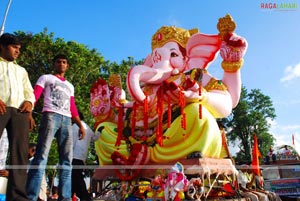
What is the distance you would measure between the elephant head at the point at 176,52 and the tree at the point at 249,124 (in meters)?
18.1

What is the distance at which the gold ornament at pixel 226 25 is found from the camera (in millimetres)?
6520

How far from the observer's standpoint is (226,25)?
6562 millimetres

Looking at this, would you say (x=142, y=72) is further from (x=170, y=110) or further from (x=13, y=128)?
(x=13, y=128)

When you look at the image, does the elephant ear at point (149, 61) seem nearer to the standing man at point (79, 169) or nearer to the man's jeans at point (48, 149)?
the standing man at point (79, 169)

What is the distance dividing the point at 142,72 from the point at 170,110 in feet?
3.46

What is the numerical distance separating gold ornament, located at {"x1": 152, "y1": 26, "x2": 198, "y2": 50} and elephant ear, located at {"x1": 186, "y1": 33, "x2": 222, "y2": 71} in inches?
7.1

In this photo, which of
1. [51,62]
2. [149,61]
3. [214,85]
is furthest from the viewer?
[51,62]

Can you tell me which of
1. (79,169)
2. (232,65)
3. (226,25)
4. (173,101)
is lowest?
(79,169)

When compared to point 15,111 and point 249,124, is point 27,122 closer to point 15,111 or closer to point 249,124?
point 15,111

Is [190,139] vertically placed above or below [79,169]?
above

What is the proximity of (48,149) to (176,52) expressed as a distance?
4.51 m

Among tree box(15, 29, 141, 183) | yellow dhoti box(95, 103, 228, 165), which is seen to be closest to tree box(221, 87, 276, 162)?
tree box(15, 29, 141, 183)

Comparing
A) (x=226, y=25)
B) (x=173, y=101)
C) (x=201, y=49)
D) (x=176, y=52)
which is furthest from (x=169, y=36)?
→ (x=173, y=101)

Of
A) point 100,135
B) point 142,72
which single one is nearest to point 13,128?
point 142,72
